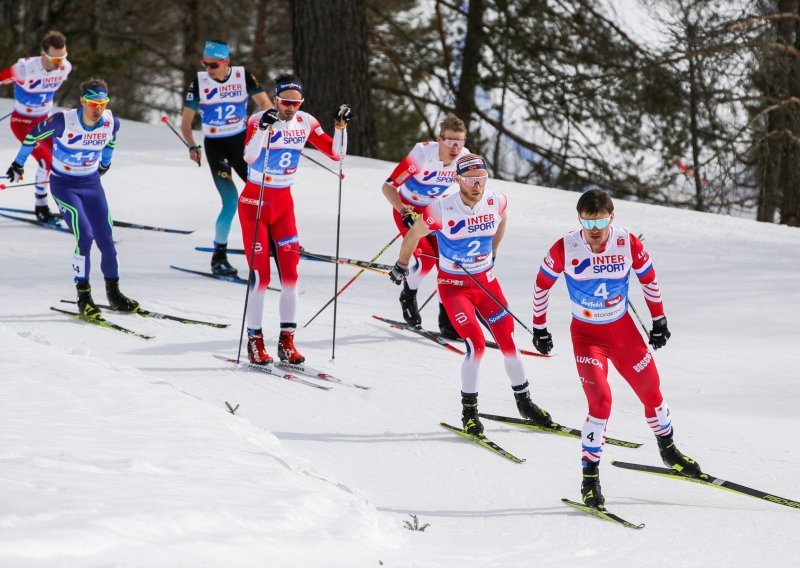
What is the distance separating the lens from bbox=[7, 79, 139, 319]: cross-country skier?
855 cm

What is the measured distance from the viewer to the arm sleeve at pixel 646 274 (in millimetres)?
5844

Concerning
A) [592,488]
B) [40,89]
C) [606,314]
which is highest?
[40,89]

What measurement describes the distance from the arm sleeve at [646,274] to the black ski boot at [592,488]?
2.87 feet

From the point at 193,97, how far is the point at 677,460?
19.1 ft

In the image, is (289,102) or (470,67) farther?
(470,67)

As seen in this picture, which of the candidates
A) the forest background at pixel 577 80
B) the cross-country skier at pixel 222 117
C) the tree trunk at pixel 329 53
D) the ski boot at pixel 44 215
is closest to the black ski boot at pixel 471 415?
the cross-country skier at pixel 222 117

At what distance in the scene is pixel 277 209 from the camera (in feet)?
26.0

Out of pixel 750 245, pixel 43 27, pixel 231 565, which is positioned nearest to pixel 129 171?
pixel 750 245

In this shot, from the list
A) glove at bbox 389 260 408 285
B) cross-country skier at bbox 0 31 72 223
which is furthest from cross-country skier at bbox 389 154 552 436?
cross-country skier at bbox 0 31 72 223

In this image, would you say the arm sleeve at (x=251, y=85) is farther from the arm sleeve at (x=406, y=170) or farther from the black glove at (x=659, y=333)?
the black glove at (x=659, y=333)

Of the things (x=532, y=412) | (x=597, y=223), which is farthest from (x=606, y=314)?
(x=532, y=412)

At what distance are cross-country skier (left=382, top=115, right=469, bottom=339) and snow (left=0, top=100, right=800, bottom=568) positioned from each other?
0.36 meters

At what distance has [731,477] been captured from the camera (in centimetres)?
623

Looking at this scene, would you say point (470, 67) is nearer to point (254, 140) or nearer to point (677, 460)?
point (254, 140)
